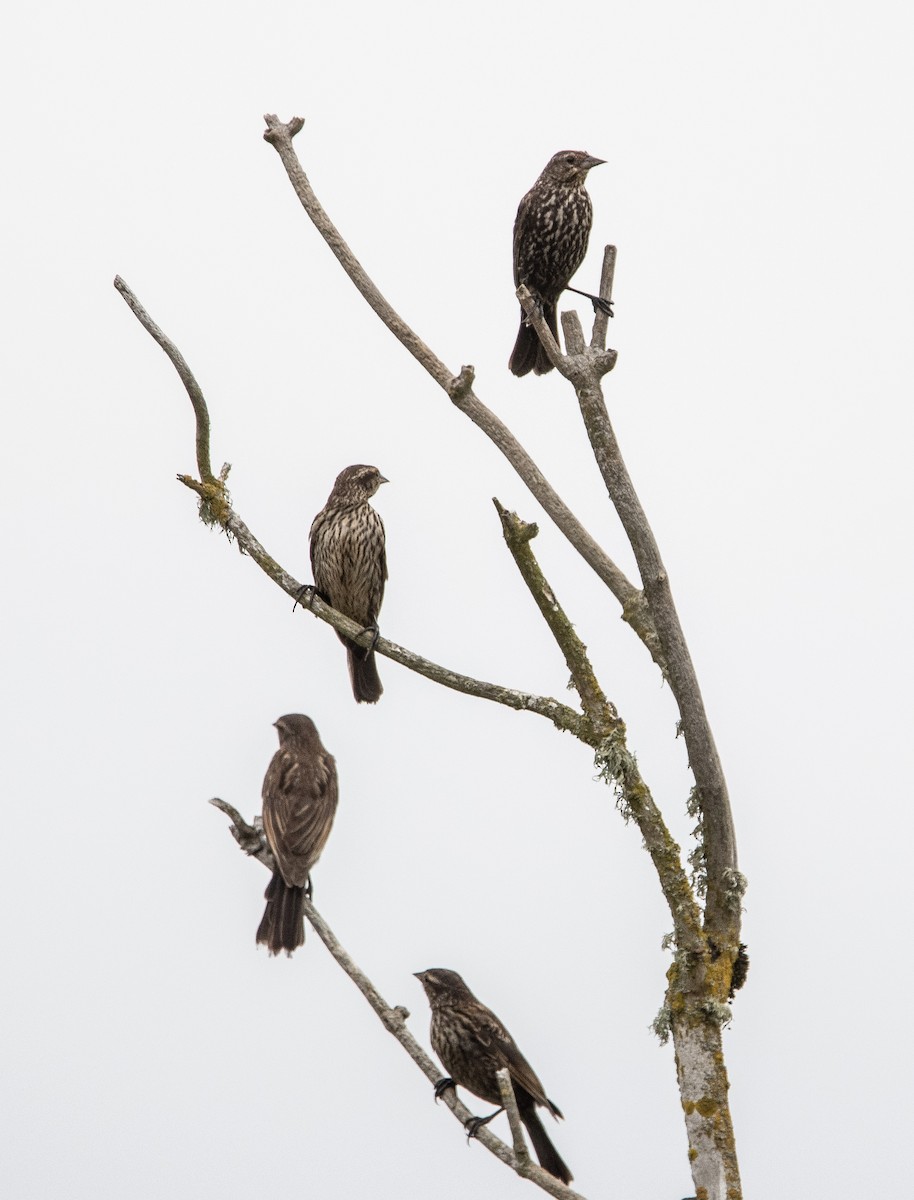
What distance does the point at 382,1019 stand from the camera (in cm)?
573

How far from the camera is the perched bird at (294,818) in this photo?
6.53m

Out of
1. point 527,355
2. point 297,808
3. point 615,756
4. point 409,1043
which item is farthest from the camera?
point 527,355

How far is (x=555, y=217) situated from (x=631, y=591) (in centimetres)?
374

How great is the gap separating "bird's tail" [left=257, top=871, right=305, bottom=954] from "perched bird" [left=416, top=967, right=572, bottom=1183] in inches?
46.5

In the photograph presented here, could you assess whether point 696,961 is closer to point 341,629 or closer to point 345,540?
point 341,629

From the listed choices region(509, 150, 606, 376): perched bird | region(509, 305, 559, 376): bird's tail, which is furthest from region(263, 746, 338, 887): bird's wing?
region(509, 150, 606, 376): perched bird

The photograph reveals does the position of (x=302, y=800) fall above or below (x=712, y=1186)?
above

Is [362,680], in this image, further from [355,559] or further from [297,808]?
[297,808]

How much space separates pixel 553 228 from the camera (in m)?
9.23

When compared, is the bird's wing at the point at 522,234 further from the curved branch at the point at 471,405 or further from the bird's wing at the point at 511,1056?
the bird's wing at the point at 511,1056

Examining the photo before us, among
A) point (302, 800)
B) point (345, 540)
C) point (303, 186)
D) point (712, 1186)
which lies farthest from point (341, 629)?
point (712, 1186)

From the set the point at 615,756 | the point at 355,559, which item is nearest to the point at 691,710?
the point at 615,756

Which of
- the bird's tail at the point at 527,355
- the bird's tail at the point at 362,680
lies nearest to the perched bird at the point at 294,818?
the bird's tail at the point at 362,680

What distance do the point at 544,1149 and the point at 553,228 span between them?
17.0 ft
